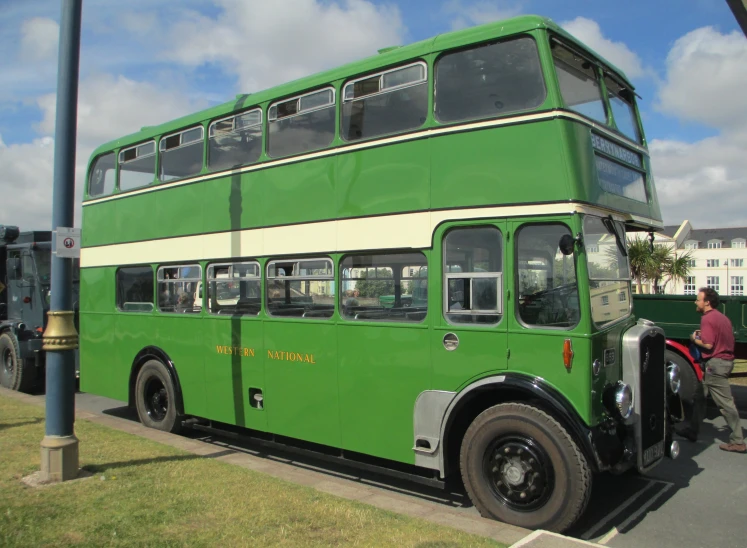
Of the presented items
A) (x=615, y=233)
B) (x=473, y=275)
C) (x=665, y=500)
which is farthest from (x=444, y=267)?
(x=665, y=500)

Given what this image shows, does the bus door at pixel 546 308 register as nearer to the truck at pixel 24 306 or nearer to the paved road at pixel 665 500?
the paved road at pixel 665 500

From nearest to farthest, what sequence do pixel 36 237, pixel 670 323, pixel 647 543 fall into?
1. pixel 647 543
2. pixel 670 323
3. pixel 36 237

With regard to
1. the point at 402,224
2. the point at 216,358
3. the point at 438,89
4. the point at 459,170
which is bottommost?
the point at 216,358

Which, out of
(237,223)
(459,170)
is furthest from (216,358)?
(459,170)

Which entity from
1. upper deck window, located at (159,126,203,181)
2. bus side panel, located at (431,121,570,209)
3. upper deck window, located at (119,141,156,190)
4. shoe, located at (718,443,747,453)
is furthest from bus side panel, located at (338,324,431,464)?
shoe, located at (718,443,747,453)

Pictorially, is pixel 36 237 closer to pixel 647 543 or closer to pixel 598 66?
pixel 598 66

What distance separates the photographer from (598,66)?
19.5 feet

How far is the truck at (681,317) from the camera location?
31.7 feet

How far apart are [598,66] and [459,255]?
222 centimetres

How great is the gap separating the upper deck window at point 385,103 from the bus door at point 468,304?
1194 mm

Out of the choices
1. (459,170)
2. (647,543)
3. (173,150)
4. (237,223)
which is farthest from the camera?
(173,150)

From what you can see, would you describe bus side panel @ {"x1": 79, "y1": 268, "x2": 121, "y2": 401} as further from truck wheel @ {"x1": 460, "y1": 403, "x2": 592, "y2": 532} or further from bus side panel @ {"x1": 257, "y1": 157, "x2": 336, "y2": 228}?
truck wheel @ {"x1": 460, "y1": 403, "x2": 592, "y2": 532}

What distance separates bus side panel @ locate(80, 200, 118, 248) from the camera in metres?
9.61

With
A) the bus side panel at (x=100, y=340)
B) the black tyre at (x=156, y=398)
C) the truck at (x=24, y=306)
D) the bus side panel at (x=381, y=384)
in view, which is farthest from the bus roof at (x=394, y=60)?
the truck at (x=24, y=306)
